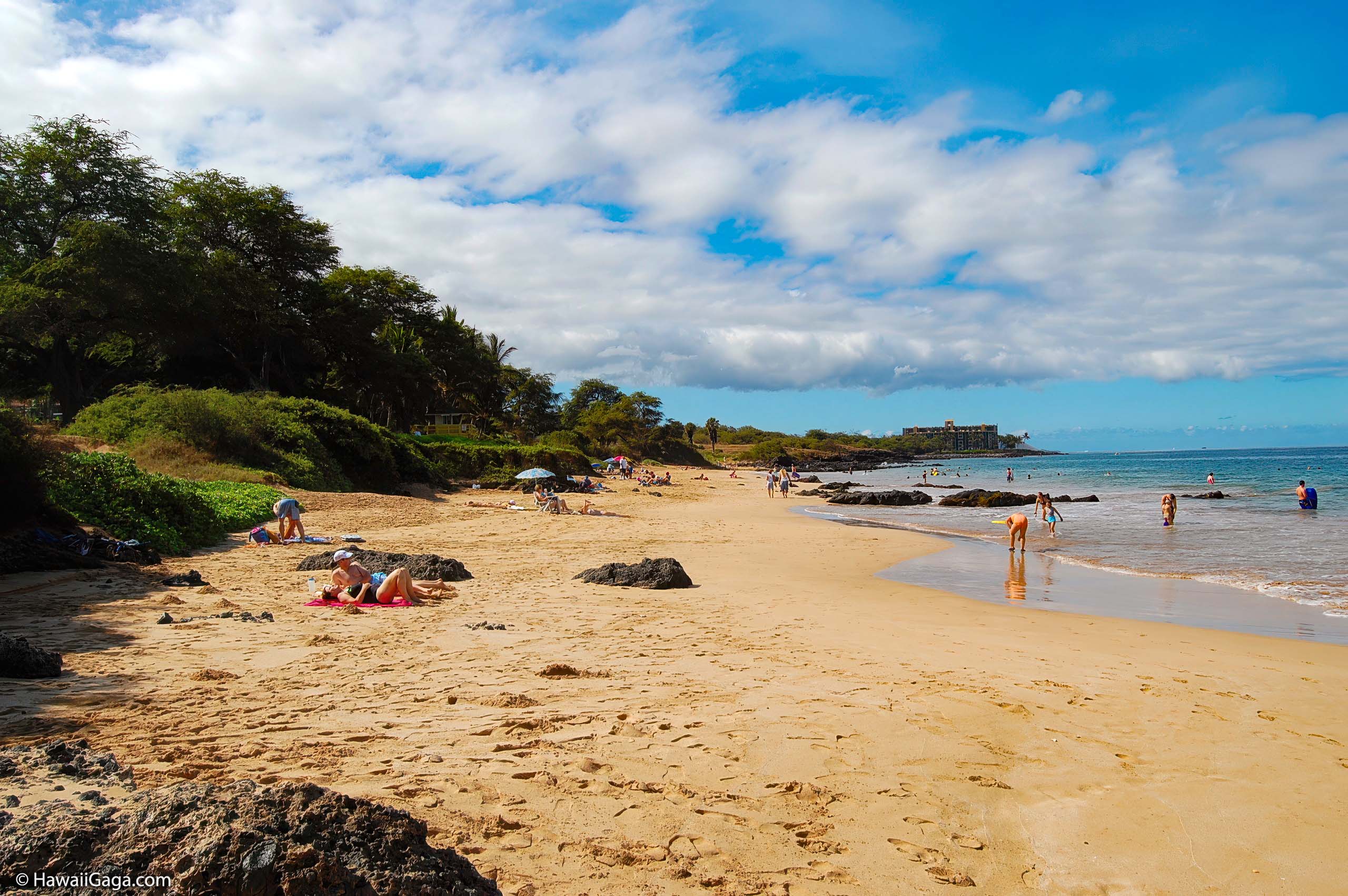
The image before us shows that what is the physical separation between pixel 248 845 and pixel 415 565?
8899mm

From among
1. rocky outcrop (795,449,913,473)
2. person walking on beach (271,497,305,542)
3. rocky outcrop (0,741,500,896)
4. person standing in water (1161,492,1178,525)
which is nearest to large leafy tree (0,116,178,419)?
person walking on beach (271,497,305,542)

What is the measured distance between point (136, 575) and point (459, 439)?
116 ft

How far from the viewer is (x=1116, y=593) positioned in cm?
1170

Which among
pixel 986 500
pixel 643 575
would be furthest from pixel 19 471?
pixel 986 500

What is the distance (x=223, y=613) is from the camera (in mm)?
7371

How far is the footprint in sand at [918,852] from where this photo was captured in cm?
325

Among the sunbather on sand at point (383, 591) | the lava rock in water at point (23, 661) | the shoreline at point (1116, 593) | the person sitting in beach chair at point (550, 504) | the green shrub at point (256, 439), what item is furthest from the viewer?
the person sitting in beach chair at point (550, 504)

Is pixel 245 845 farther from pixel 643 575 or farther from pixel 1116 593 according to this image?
pixel 1116 593

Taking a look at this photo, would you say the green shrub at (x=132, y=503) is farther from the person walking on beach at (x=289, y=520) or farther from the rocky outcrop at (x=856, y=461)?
the rocky outcrop at (x=856, y=461)

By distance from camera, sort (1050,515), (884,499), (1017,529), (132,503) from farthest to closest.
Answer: (884,499) < (1050,515) < (1017,529) < (132,503)

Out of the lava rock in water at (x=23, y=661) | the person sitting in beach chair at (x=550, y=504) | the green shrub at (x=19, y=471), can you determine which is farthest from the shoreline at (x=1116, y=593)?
the green shrub at (x=19, y=471)

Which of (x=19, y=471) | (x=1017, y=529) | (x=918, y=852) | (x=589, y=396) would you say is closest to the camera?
(x=918, y=852)

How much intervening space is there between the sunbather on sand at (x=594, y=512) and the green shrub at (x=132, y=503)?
1117 centimetres

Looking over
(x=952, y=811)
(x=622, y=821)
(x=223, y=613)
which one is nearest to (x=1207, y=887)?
(x=952, y=811)
